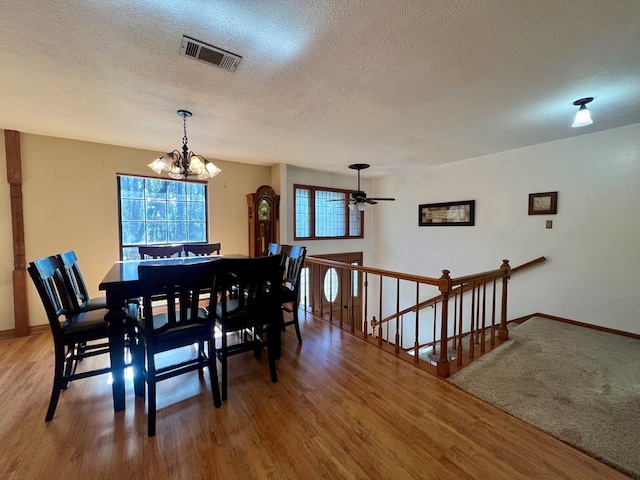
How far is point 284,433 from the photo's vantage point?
1.71m

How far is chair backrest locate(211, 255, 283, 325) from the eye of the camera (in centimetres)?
199

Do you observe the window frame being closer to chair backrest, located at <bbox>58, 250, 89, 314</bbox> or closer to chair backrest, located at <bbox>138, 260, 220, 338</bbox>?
chair backrest, located at <bbox>58, 250, 89, 314</bbox>

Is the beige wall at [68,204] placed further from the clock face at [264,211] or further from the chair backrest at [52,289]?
the chair backrest at [52,289]

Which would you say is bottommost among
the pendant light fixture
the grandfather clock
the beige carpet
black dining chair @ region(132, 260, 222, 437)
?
the beige carpet

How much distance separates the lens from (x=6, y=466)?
1.46 meters

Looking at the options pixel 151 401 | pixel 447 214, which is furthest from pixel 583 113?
pixel 151 401

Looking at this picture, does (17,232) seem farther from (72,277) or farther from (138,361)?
(138,361)

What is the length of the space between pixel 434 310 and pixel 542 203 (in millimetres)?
2195

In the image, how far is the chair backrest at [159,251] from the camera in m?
3.29

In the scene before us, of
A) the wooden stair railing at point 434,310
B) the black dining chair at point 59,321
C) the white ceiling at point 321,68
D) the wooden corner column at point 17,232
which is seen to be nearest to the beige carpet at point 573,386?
the wooden stair railing at point 434,310

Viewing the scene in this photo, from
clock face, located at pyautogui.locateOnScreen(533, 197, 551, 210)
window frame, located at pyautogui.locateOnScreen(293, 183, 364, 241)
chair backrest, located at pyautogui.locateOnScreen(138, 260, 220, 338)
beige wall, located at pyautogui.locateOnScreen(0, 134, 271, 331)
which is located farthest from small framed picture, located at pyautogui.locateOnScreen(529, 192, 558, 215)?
beige wall, located at pyautogui.locateOnScreen(0, 134, 271, 331)

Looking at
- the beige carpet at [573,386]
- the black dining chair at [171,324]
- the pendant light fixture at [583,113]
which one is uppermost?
the pendant light fixture at [583,113]

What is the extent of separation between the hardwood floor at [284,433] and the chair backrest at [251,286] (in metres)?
0.58

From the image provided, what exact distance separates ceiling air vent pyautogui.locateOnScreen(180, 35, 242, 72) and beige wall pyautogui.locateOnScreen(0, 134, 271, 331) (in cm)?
287
